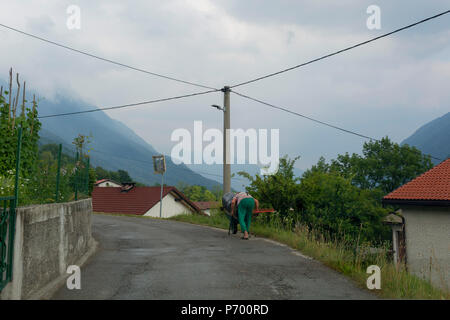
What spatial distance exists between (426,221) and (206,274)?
11.5 metres

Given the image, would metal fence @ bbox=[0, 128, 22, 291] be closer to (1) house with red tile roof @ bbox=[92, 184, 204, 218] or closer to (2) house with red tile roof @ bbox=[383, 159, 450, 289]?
(2) house with red tile roof @ bbox=[383, 159, 450, 289]

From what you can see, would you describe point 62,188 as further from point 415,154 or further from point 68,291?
point 415,154

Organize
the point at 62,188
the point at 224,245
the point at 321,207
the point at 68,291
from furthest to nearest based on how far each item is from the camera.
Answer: the point at 321,207 < the point at 224,245 < the point at 62,188 < the point at 68,291

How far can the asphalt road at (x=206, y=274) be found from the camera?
18.0 ft

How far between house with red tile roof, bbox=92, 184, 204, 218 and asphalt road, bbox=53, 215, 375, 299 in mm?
37889

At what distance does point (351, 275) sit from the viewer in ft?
22.1

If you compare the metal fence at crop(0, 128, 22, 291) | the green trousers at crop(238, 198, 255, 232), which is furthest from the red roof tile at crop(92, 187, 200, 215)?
the metal fence at crop(0, 128, 22, 291)

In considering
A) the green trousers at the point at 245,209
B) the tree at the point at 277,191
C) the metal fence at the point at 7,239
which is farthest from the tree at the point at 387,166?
the metal fence at the point at 7,239

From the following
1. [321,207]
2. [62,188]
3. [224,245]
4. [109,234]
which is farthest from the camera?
[321,207]

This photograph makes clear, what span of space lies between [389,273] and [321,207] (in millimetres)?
11264

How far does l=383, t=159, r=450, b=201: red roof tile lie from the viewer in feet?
48.5

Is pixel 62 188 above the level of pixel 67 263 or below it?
above
